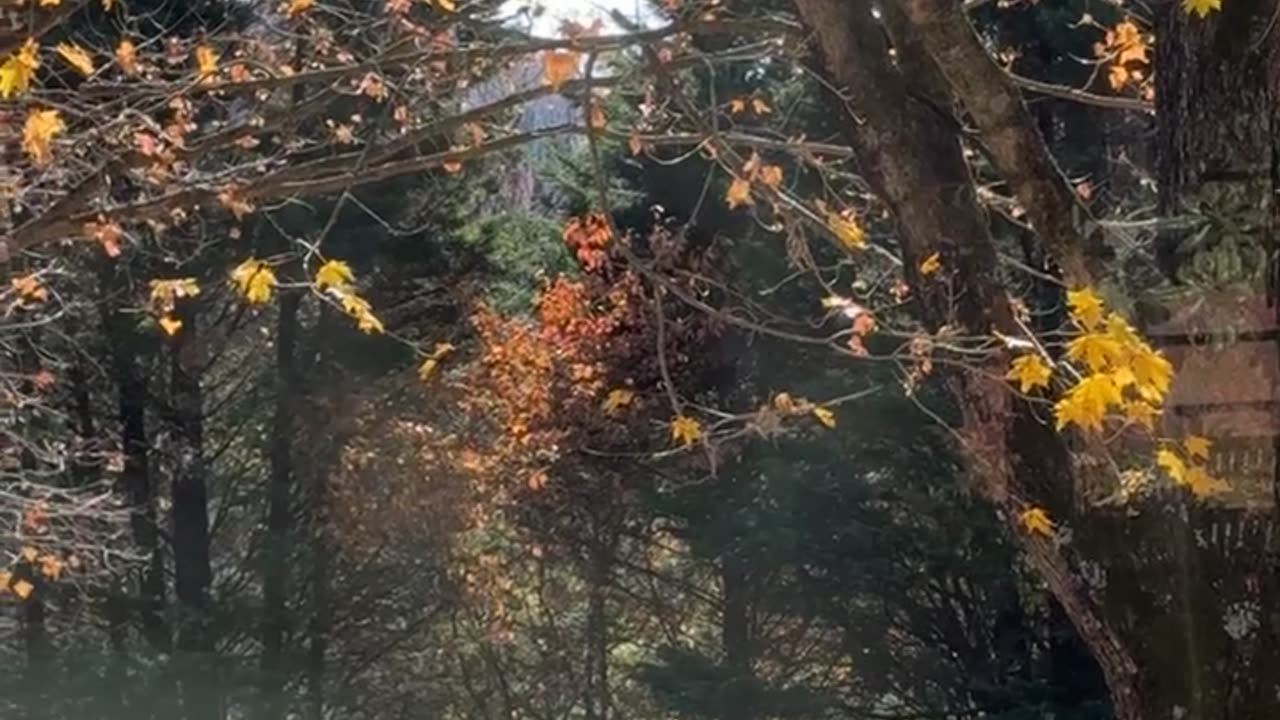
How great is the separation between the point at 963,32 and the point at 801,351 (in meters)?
5.97

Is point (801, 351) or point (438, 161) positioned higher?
point (801, 351)

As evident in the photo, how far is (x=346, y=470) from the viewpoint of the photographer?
29.3 feet

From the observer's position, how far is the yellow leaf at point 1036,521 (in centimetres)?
184

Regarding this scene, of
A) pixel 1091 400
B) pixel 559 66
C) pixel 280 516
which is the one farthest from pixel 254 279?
pixel 280 516

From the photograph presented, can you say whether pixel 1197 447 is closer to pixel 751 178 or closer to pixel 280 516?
pixel 751 178

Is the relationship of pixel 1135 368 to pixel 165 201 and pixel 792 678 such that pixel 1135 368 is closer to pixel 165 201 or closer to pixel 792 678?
pixel 165 201

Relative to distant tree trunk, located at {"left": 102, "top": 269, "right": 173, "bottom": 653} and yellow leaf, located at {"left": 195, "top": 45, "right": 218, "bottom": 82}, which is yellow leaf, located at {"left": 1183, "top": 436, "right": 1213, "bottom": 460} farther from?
distant tree trunk, located at {"left": 102, "top": 269, "right": 173, "bottom": 653}

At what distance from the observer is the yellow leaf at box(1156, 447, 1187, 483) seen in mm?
1578

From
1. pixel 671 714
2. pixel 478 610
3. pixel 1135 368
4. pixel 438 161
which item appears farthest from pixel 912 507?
pixel 1135 368

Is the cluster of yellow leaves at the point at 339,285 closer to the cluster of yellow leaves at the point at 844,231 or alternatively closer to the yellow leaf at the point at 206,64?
the cluster of yellow leaves at the point at 844,231

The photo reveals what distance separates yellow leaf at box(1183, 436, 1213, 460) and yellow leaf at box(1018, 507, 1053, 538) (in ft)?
0.72

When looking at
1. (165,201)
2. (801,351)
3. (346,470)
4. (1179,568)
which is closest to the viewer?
(1179,568)

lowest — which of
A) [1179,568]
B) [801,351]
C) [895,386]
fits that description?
[1179,568]

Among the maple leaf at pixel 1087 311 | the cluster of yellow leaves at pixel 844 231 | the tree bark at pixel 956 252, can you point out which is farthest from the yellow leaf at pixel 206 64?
the maple leaf at pixel 1087 311
